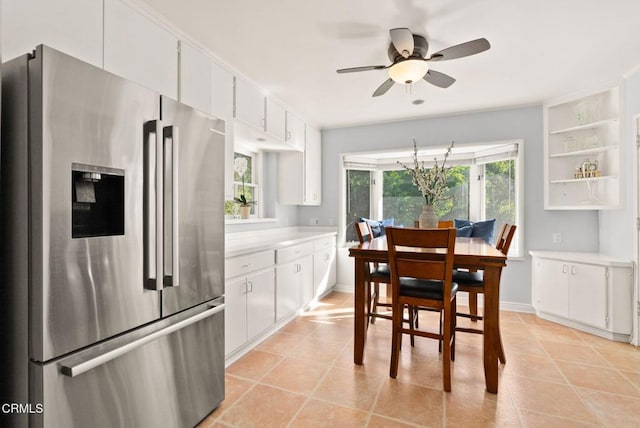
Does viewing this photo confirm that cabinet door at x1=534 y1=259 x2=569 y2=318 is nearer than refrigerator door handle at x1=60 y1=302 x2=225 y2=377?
No

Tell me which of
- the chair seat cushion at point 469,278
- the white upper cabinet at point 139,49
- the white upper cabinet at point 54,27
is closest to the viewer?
the white upper cabinet at point 54,27

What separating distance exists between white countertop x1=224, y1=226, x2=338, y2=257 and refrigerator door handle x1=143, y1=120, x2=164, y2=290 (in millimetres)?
869

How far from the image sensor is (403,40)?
205cm

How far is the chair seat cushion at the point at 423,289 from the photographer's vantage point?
2.19 meters

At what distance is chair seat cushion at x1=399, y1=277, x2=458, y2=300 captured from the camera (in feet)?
7.18

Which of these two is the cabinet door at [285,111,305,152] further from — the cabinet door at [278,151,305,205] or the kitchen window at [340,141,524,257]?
the kitchen window at [340,141,524,257]

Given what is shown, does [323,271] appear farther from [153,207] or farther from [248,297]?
[153,207]

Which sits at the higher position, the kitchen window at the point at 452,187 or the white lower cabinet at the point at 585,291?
the kitchen window at the point at 452,187

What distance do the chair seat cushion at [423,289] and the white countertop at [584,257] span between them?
178 centimetres

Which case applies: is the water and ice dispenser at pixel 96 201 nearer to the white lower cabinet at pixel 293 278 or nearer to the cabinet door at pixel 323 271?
the white lower cabinet at pixel 293 278

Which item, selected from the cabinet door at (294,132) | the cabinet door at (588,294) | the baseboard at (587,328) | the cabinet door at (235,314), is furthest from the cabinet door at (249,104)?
the baseboard at (587,328)

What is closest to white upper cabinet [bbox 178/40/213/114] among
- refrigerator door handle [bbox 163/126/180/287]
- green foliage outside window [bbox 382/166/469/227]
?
refrigerator door handle [bbox 163/126/180/287]

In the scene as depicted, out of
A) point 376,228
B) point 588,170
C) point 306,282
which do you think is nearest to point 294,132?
point 376,228

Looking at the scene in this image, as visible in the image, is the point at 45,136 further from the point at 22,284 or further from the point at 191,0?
the point at 191,0
